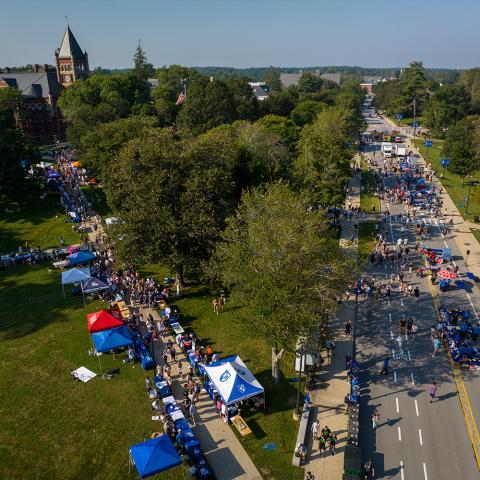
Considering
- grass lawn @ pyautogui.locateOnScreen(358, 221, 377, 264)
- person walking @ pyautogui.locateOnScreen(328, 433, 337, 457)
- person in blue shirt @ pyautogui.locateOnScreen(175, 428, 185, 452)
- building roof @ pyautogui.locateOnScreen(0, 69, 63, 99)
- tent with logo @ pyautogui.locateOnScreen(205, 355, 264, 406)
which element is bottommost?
person walking @ pyautogui.locateOnScreen(328, 433, 337, 457)

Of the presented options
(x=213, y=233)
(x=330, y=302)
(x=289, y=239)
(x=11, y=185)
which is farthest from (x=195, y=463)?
(x=11, y=185)

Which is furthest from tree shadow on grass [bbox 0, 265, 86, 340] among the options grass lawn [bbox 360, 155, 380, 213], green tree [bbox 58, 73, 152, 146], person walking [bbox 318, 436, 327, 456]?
grass lawn [bbox 360, 155, 380, 213]

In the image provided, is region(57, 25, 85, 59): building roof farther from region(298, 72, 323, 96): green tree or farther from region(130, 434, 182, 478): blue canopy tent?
region(130, 434, 182, 478): blue canopy tent

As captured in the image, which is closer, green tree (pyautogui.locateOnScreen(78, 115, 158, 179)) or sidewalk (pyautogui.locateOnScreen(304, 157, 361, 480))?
sidewalk (pyautogui.locateOnScreen(304, 157, 361, 480))

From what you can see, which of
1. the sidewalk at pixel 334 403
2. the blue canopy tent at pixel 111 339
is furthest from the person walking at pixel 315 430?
the blue canopy tent at pixel 111 339

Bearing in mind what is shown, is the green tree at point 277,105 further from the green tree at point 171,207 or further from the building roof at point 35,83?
the green tree at point 171,207

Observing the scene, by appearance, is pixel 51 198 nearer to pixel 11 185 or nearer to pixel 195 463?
pixel 11 185
